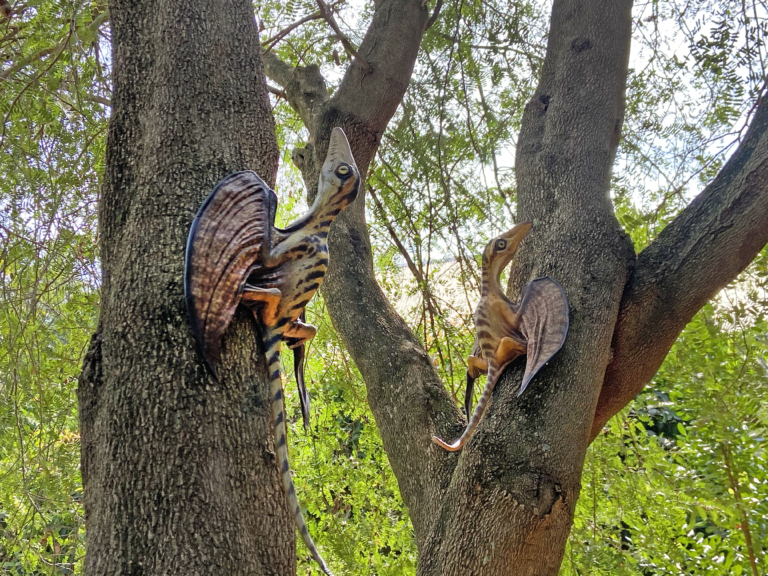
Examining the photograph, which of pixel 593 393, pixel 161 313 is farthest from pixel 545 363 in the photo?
pixel 161 313

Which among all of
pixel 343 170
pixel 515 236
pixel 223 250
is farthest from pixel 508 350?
pixel 223 250

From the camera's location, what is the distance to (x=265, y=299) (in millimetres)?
959

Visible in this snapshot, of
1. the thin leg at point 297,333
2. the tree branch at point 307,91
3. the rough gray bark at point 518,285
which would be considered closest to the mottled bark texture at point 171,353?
the thin leg at point 297,333

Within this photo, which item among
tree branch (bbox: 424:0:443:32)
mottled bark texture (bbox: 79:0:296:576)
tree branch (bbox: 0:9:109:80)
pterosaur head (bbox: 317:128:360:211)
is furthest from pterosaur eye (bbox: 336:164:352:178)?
tree branch (bbox: 424:0:443:32)

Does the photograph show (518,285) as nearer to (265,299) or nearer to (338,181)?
(338,181)

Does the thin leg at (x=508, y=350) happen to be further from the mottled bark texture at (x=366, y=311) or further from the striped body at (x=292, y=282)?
the striped body at (x=292, y=282)

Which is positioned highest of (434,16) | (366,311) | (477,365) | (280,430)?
(434,16)

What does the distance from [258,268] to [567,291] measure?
2.41ft

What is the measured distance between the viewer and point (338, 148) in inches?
A: 47.3

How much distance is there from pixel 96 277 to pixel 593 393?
1461 millimetres

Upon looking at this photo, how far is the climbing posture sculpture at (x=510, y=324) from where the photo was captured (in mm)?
1346

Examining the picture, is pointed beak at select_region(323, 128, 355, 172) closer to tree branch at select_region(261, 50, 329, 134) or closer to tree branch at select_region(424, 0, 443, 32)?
tree branch at select_region(261, 50, 329, 134)

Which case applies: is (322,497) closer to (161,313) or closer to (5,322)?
(5,322)

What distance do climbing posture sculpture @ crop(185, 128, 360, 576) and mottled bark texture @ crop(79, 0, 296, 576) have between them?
26 millimetres
